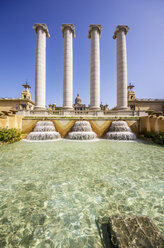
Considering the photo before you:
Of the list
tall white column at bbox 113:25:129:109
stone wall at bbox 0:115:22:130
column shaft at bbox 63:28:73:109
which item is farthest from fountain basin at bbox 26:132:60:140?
tall white column at bbox 113:25:129:109

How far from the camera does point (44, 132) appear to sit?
11461 mm

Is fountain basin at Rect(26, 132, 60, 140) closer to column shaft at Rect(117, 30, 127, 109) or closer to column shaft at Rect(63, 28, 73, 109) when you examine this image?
column shaft at Rect(63, 28, 73, 109)

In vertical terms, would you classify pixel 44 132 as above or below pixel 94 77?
below

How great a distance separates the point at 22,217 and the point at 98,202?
1578 millimetres

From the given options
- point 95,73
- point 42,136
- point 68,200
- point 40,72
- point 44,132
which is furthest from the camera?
point 95,73

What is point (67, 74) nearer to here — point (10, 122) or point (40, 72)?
Result: point (40, 72)

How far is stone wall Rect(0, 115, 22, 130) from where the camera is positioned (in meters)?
9.97

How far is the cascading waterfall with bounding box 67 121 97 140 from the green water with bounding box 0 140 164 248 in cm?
714

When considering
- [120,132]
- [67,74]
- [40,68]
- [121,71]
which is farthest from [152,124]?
[40,68]

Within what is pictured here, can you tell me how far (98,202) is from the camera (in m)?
2.39

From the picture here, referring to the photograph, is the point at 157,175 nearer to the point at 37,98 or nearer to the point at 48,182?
the point at 48,182

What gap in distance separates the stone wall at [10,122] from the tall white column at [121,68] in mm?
Answer: 17347

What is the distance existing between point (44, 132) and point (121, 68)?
64.3 feet

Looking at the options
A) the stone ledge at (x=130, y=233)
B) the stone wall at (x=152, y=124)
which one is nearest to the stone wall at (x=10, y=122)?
the stone ledge at (x=130, y=233)
